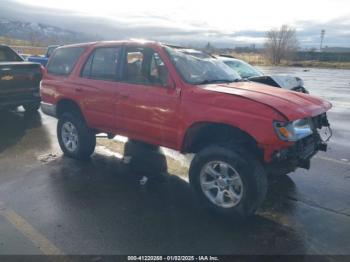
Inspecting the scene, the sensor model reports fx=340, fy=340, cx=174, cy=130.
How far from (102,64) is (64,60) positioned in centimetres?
109

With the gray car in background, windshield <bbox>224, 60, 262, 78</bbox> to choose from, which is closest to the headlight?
the gray car in background

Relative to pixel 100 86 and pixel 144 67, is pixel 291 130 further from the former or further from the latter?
pixel 100 86

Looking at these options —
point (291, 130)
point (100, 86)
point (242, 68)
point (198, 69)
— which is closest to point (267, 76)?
point (242, 68)

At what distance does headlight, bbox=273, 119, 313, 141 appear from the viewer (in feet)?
11.7

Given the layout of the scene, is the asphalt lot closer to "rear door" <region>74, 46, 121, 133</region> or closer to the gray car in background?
"rear door" <region>74, 46, 121, 133</region>

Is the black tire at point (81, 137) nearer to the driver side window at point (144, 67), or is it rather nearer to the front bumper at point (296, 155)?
the driver side window at point (144, 67)

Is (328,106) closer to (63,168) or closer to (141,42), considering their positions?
(141,42)

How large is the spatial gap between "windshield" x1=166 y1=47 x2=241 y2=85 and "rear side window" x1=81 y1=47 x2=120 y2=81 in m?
0.96

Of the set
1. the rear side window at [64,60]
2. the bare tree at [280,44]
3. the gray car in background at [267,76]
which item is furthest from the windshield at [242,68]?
the bare tree at [280,44]

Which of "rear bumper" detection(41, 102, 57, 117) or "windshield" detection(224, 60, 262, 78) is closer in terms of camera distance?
"rear bumper" detection(41, 102, 57, 117)

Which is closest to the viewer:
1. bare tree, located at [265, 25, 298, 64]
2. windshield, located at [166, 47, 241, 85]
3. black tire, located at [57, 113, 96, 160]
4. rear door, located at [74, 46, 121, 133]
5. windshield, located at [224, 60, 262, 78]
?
windshield, located at [166, 47, 241, 85]

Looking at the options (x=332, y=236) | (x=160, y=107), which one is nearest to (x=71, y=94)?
(x=160, y=107)

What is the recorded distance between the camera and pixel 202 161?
13.4ft

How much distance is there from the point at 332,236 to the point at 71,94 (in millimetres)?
4377
